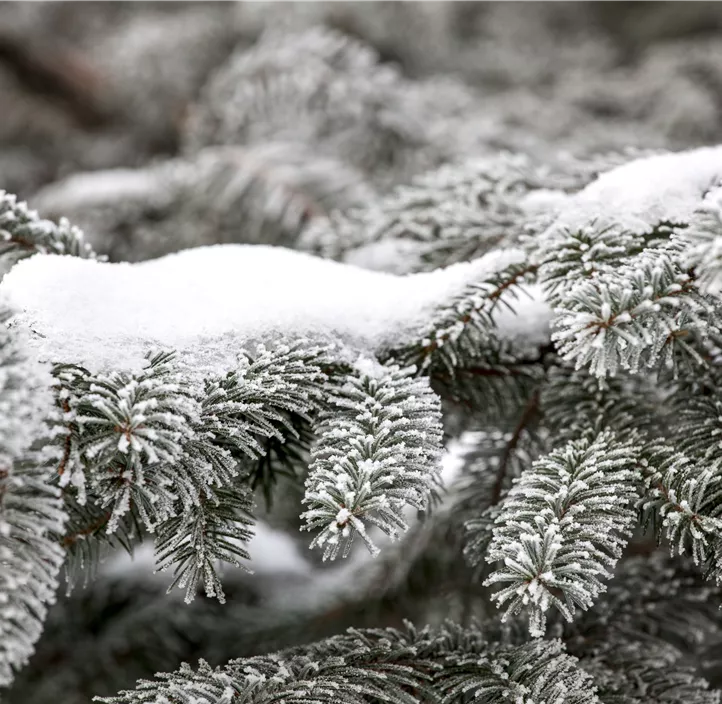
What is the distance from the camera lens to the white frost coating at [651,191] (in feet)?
2.46

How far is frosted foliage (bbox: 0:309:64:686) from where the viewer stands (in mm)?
477

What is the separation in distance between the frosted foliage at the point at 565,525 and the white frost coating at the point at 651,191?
26cm

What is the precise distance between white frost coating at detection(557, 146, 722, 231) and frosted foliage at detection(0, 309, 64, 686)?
1.88ft

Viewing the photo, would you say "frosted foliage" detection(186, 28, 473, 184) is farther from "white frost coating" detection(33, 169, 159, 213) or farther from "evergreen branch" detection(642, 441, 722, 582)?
"evergreen branch" detection(642, 441, 722, 582)

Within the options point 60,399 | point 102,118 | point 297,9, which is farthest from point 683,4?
point 60,399

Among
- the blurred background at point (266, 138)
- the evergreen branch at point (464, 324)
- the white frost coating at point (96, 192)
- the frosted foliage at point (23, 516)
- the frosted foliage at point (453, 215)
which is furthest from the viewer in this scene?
the white frost coating at point (96, 192)

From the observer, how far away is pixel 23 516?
1.62 feet

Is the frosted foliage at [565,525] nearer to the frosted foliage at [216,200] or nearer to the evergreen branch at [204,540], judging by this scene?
the evergreen branch at [204,540]

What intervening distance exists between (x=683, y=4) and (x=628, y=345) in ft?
9.02

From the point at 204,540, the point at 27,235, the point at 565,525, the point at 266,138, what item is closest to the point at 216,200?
the point at 266,138

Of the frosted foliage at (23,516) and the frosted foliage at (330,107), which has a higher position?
the frosted foliage at (330,107)

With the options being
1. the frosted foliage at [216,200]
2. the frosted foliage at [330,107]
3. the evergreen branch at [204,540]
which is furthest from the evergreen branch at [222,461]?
the frosted foliage at [330,107]

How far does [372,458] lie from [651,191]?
1.55 feet

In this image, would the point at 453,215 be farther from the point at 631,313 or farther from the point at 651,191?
the point at 631,313
